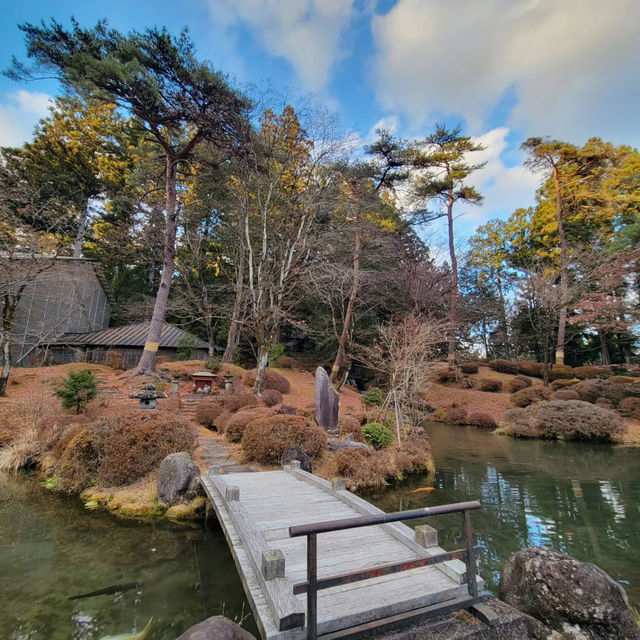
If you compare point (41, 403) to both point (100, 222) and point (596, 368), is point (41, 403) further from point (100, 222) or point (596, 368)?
point (596, 368)

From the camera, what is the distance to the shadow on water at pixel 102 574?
3557 millimetres

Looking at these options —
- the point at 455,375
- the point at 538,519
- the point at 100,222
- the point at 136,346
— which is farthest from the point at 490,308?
the point at 100,222

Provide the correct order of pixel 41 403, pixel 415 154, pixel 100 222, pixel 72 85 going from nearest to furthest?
pixel 41 403 < pixel 72 85 < pixel 415 154 < pixel 100 222

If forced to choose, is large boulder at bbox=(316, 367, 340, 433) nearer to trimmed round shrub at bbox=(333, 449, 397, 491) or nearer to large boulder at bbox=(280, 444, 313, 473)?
trimmed round shrub at bbox=(333, 449, 397, 491)

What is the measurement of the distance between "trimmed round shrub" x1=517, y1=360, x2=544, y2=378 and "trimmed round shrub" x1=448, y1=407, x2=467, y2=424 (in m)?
7.96

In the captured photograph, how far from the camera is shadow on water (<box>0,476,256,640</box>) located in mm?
3557

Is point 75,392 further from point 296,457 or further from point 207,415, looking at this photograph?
point 296,457

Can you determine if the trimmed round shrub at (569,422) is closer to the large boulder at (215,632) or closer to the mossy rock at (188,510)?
the mossy rock at (188,510)

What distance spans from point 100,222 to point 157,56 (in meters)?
16.0

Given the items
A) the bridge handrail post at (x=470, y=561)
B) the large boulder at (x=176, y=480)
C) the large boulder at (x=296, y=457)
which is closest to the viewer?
the bridge handrail post at (x=470, y=561)

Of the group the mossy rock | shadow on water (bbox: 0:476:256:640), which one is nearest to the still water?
shadow on water (bbox: 0:476:256:640)

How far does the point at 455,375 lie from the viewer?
2281cm

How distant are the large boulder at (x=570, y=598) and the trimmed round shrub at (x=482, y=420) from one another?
50.0 ft

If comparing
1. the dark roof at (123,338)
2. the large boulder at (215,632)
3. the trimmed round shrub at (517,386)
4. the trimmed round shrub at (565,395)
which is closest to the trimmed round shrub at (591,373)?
the trimmed round shrub at (517,386)
